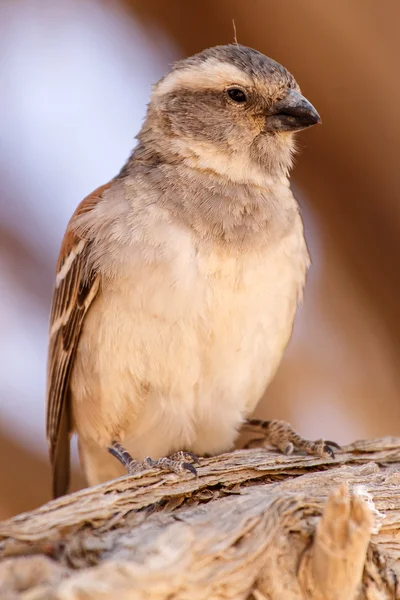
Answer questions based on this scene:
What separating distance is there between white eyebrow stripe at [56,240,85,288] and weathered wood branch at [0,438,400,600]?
1.15 m

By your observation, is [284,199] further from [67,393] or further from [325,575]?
[325,575]

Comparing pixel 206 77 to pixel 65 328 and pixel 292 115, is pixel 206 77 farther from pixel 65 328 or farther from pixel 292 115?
pixel 65 328

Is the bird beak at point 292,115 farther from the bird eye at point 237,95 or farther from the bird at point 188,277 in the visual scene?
the bird eye at point 237,95

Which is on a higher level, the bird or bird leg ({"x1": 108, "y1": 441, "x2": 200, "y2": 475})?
the bird

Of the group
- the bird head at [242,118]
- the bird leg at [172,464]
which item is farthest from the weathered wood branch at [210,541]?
the bird head at [242,118]

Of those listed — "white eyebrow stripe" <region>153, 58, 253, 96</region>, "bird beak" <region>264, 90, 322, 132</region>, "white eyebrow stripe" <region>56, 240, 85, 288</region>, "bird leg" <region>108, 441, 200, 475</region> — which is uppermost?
"white eyebrow stripe" <region>153, 58, 253, 96</region>

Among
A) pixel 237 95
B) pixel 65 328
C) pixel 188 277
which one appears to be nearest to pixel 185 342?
pixel 188 277

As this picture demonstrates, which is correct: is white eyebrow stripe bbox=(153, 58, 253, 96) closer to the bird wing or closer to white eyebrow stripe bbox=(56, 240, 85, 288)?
the bird wing

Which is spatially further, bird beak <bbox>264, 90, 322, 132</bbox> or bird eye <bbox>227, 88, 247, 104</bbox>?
bird eye <bbox>227, 88, 247, 104</bbox>

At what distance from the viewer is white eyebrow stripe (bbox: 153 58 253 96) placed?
3.48 metres

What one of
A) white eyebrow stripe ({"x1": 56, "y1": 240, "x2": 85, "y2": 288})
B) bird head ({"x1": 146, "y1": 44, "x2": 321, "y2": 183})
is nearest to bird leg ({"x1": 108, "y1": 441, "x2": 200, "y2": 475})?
white eyebrow stripe ({"x1": 56, "y1": 240, "x2": 85, "y2": 288})

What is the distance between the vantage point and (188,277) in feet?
9.93

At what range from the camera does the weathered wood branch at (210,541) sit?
1.89 metres

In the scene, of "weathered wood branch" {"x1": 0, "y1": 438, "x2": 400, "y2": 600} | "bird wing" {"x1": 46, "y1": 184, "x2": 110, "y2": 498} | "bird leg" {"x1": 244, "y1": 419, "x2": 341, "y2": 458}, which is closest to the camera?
"weathered wood branch" {"x1": 0, "y1": 438, "x2": 400, "y2": 600}
